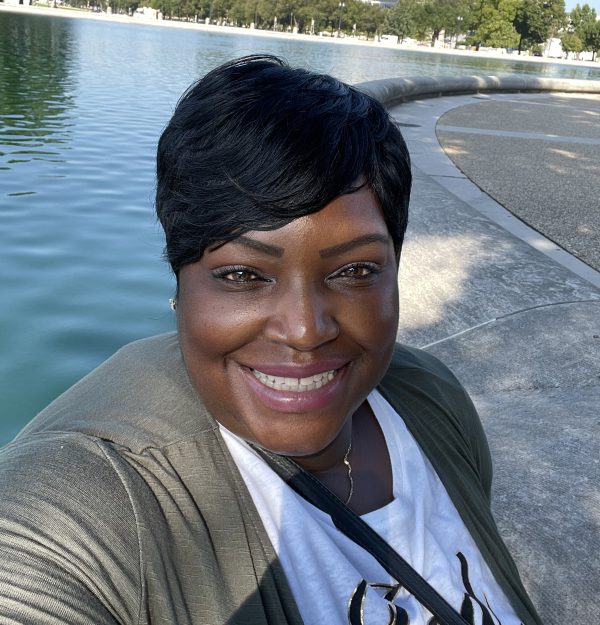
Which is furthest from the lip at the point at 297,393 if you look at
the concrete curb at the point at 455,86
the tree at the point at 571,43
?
the tree at the point at 571,43

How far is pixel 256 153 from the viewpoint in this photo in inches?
56.4

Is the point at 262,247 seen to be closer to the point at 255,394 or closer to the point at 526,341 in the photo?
the point at 255,394

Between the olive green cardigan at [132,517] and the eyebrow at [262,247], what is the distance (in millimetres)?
338

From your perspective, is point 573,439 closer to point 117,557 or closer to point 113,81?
point 117,557

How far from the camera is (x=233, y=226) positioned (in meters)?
1.47

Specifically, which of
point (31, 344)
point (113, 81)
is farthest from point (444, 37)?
point (31, 344)

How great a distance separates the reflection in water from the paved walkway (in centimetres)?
604

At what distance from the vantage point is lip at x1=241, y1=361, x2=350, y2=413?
5.04 feet

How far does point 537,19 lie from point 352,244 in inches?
3948

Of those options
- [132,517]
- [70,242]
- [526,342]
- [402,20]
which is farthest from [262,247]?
[402,20]

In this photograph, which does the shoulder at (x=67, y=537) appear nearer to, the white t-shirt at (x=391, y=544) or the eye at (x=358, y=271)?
the white t-shirt at (x=391, y=544)

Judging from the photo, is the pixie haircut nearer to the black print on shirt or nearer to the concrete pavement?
the black print on shirt

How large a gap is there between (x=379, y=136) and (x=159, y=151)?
0.44 meters

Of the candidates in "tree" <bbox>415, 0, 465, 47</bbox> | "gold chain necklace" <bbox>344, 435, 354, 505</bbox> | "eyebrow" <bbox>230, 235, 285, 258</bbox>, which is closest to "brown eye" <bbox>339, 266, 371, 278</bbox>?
"eyebrow" <bbox>230, 235, 285, 258</bbox>
